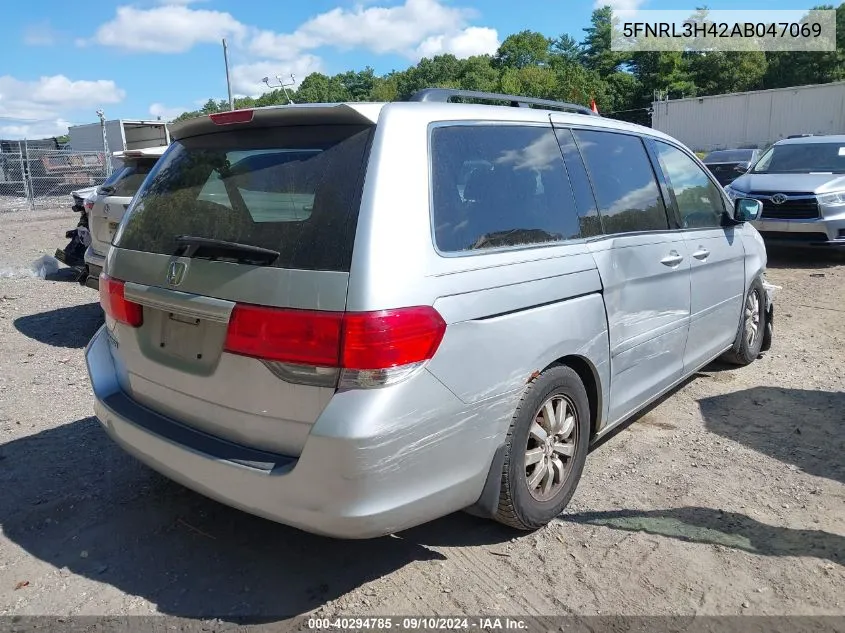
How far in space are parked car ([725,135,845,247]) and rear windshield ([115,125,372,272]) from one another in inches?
336

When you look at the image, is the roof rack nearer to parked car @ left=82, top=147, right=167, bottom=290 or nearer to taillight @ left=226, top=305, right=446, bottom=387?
taillight @ left=226, top=305, right=446, bottom=387

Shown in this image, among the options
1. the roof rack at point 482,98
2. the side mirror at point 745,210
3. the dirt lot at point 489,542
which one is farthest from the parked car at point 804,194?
the roof rack at point 482,98

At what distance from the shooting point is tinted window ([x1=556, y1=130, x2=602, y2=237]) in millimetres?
3375

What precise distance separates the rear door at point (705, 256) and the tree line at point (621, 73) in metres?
39.8

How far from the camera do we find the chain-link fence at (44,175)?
21906mm

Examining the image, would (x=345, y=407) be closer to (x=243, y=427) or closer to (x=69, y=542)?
(x=243, y=427)

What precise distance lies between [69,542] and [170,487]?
57 centimetres

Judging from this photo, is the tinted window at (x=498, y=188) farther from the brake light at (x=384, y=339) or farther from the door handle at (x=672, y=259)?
the door handle at (x=672, y=259)

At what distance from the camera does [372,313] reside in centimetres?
228

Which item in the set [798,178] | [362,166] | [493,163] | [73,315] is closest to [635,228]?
[493,163]

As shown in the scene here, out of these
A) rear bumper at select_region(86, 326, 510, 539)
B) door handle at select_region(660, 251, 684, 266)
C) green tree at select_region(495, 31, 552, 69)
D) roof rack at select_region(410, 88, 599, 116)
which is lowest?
rear bumper at select_region(86, 326, 510, 539)

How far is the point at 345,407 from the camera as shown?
2.28 metres

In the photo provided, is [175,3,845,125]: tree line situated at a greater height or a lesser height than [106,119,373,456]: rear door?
greater

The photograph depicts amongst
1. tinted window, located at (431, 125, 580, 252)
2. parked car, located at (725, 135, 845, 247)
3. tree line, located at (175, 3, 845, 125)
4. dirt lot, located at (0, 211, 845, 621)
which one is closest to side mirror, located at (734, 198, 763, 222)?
dirt lot, located at (0, 211, 845, 621)
